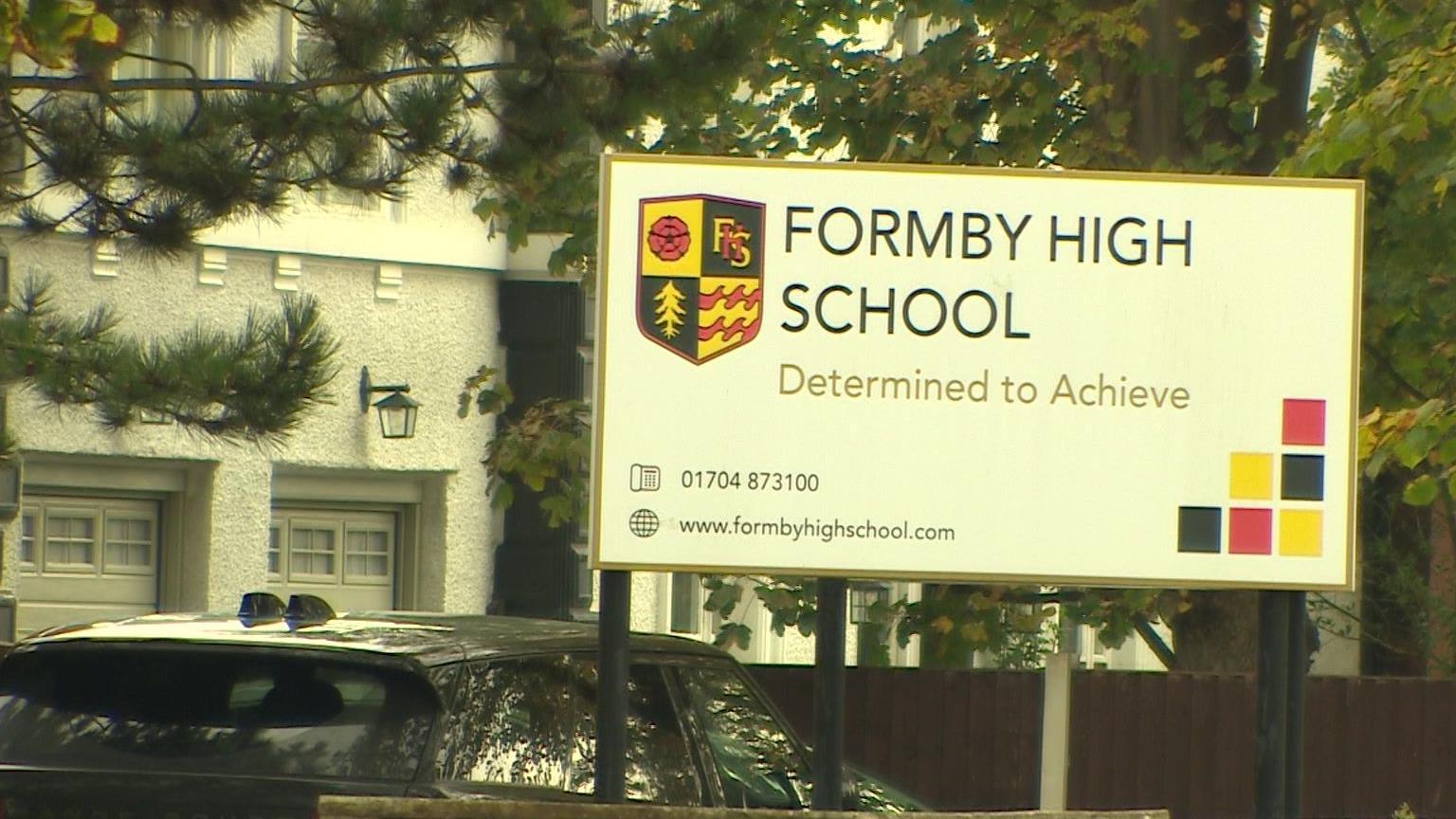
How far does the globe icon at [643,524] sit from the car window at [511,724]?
58cm

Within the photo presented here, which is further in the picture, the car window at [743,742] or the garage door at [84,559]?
the garage door at [84,559]

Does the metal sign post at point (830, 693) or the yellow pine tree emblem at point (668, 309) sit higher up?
the yellow pine tree emblem at point (668, 309)

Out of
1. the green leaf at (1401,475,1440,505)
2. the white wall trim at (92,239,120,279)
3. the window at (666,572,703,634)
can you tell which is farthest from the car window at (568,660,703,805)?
the window at (666,572,703,634)

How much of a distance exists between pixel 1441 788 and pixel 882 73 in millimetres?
4950

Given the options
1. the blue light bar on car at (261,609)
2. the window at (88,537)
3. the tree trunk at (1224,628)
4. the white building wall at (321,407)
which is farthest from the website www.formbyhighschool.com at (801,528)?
the window at (88,537)

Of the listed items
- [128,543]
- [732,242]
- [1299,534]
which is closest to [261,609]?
[732,242]

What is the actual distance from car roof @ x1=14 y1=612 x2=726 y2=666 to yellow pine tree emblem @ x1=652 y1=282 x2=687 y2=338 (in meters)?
0.96

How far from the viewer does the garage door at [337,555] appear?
1989cm

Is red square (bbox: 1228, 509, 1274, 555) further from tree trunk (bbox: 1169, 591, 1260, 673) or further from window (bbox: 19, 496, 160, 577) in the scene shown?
window (bbox: 19, 496, 160, 577)

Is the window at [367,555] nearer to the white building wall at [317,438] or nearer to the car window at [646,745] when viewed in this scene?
the white building wall at [317,438]

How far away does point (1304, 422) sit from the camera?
6.64 m

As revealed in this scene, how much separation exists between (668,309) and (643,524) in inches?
Answer: 21.4

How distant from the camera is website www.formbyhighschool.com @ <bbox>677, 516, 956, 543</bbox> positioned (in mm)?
6402

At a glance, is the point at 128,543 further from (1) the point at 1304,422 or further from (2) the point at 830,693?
(1) the point at 1304,422
